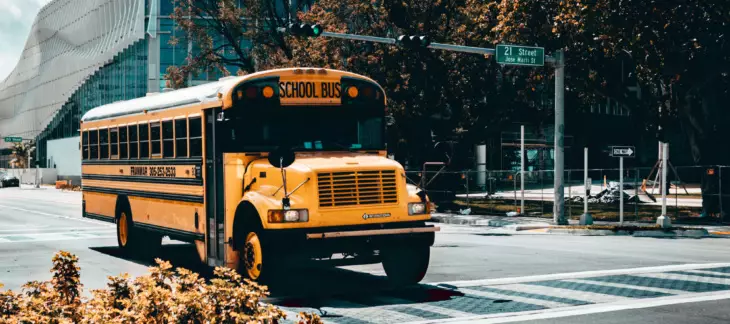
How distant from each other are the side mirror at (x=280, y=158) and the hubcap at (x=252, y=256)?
3.22 ft

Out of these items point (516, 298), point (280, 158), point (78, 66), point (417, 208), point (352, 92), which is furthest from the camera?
point (78, 66)

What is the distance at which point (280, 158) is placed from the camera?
11961 millimetres

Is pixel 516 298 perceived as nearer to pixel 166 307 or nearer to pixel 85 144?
pixel 166 307

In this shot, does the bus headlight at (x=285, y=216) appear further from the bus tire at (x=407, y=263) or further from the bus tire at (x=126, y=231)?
the bus tire at (x=126, y=231)

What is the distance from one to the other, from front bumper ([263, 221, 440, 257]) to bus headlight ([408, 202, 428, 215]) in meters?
0.15

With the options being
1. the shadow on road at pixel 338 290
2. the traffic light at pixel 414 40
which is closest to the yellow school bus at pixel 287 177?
the shadow on road at pixel 338 290

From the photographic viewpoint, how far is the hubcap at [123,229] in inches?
701

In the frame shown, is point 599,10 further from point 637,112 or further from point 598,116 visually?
point 598,116

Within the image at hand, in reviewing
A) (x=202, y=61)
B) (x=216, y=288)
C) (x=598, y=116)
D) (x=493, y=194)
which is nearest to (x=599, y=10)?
(x=493, y=194)

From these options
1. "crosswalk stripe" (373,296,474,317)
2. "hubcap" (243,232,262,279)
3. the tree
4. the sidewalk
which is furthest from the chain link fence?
the tree

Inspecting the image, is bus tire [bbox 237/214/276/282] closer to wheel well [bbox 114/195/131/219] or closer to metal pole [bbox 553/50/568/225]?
wheel well [bbox 114/195/131/219]

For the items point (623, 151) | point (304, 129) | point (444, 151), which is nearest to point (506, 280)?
point (304, 129)

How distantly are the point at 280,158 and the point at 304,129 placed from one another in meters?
1.13

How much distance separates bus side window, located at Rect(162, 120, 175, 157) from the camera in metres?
14.9
